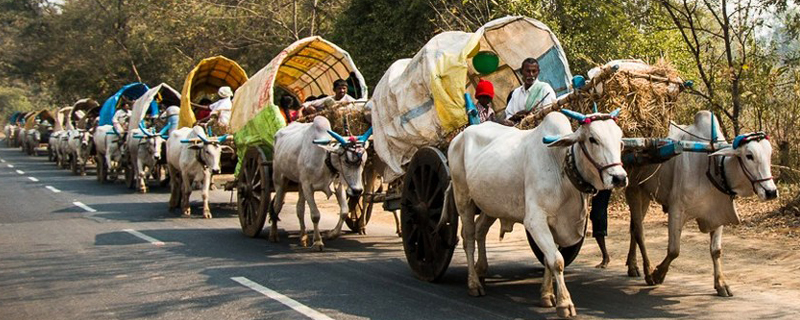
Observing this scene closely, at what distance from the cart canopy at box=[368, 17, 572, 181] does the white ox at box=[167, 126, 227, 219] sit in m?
5.51

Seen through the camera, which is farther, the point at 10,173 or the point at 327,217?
the point at 10,173

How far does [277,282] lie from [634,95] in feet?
12.2

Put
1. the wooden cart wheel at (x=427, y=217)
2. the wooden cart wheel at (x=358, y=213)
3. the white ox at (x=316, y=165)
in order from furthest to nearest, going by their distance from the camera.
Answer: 1. the wooden cart wheel at (x=358, y=213)
2. the white ox at (x=316, y=165)
3. the wooden cart wheel at (x=427, y=217)

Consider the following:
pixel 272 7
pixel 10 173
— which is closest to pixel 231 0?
pixel 272 7

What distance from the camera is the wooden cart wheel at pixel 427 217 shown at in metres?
8.18

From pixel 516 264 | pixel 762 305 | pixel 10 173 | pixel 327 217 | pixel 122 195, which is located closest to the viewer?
pixel 762 305

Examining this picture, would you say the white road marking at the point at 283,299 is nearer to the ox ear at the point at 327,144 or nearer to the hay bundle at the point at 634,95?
the ox ear at the point at 327,144

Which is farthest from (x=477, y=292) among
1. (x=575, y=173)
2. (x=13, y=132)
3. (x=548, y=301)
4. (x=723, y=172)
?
(x=13, y=132)

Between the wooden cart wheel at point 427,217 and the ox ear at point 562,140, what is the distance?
5.55ft

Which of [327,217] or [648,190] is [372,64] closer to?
[327,217]

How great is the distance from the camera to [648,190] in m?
8.06

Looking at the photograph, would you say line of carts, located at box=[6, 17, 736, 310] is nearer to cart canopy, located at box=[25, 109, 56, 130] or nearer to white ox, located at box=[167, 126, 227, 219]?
white ox, located at box=[167, 126, 227, 219]

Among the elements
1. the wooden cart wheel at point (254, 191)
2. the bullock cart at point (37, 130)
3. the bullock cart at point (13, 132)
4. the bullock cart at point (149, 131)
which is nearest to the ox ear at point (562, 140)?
the wooden cart wheel at point (254, 191)

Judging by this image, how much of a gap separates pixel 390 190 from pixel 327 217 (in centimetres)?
490
